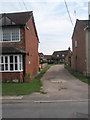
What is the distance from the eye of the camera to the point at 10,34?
19844 millimetres

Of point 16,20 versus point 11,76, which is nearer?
point 11,76

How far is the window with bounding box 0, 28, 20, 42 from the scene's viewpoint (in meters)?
19.8

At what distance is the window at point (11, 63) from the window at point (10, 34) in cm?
232

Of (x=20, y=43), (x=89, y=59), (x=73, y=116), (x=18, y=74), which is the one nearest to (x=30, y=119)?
(x=73, y=116)

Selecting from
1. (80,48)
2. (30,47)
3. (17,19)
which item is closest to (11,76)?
(30,47)

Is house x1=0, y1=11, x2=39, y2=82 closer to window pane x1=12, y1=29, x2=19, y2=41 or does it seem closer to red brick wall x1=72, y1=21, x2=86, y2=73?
window pane x1=12, y1=29, x2=19, y2=41

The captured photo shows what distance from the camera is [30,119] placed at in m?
6.58

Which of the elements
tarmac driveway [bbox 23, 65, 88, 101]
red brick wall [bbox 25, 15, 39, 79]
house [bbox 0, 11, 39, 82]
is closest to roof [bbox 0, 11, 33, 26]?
house [bbox 0, 11, 39, 82]

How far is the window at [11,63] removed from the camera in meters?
18.4

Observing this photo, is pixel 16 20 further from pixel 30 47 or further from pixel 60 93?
pixel 60 93

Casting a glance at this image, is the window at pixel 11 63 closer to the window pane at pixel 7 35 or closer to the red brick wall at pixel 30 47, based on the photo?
the red brick wall at pixel 30 47

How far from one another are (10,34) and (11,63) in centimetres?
336

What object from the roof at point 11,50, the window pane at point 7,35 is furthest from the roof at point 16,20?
the roof at point 11,50

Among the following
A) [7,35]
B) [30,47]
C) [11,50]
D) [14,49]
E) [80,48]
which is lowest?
[11,50]
